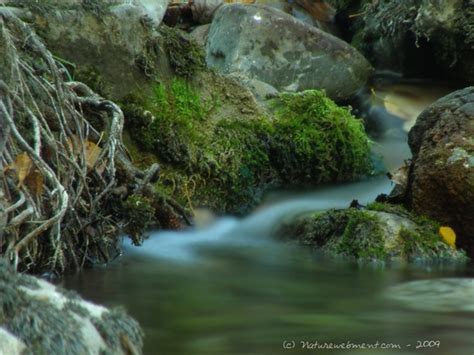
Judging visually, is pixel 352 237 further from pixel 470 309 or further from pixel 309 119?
pixel 309 119

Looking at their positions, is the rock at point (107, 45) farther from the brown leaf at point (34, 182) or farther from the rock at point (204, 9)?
the rock at point (204, 9)

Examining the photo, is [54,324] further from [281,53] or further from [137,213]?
A: [281,53]

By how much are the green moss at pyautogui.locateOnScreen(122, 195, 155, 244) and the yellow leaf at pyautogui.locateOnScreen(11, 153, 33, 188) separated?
102 cm

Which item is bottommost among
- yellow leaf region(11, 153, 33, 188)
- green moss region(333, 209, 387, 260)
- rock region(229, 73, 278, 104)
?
green moss region(333, 209, 387, 260)

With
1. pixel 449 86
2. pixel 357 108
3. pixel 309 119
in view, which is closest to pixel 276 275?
pixel 309 119

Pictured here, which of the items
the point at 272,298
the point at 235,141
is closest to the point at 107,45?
the point at 235,141

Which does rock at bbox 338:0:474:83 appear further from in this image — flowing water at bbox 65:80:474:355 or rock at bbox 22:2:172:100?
flowing water at bbox 65:80:474:355

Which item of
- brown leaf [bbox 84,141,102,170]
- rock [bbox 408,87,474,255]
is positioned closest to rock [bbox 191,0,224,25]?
rock [bbox 408,87,474,255]

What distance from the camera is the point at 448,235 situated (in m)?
5.40

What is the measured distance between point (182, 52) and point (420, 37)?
16.1 feet

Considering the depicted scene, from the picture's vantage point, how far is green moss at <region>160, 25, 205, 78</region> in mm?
6875

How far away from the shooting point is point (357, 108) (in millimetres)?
10078

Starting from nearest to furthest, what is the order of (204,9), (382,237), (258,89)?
(382,237)
(258,89)
(204,9)

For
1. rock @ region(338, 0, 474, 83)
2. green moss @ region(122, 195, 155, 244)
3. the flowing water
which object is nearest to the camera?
the flowing water
